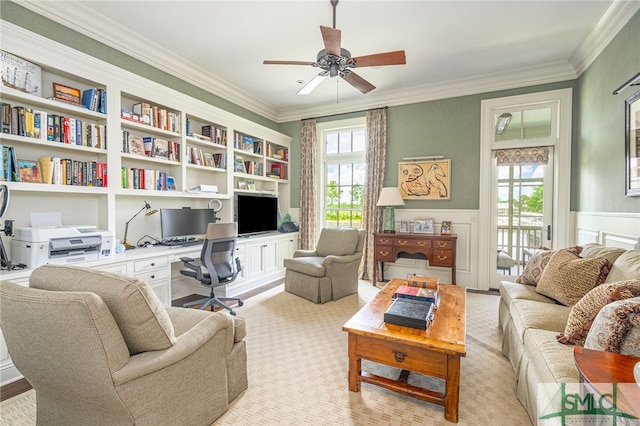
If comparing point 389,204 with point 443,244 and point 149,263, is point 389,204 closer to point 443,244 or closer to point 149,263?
point 443,244

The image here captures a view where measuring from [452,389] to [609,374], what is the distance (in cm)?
88

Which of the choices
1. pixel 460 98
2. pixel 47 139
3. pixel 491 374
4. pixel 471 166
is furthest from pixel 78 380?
pixel 460 98

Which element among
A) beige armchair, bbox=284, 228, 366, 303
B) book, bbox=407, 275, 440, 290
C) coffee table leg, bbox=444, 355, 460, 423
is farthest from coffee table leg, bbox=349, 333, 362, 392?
beige armchair, bbox=284, 228, 366, 303

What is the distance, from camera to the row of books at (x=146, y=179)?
3.14 metres

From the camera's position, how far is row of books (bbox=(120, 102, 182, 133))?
3.14m

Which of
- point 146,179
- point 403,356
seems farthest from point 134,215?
point 403,356

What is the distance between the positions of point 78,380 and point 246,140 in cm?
397

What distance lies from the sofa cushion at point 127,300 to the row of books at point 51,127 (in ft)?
5.35

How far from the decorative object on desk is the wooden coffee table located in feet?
→ 10.2

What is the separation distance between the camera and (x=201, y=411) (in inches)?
62.2

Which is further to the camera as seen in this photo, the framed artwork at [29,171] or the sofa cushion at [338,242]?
the sofa cushion at [338,242]

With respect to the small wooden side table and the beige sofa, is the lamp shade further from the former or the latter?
the small wooden side table

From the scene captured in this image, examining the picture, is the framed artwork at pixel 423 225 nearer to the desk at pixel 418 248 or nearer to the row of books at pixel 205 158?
the desk at pixel 418 248

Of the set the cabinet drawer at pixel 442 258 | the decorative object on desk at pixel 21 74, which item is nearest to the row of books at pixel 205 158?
the decorative object on desk at pixel 21 74
